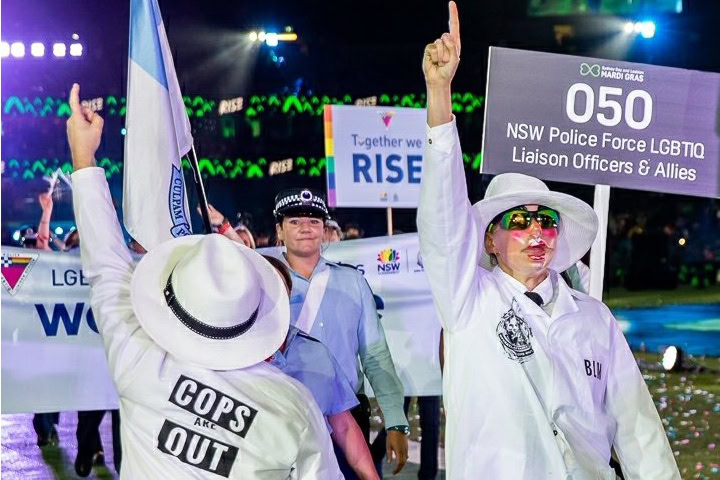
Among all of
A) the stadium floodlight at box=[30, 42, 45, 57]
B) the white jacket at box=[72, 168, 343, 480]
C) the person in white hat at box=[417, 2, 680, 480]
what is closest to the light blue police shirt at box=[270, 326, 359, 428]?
Result: the person in white hat at box=[417, 2, 680, 480]

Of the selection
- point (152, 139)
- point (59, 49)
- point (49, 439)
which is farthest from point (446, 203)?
point (59, 49)

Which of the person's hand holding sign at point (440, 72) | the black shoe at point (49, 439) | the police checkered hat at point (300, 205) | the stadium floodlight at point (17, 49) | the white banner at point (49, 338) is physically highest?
the stadium floodlight at point (17, 49)

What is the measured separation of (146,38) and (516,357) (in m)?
2.53

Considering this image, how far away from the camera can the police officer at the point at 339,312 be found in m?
5.03

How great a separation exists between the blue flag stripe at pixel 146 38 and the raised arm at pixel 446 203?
1898mm

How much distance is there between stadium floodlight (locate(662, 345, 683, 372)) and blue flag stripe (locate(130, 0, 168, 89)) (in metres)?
7.60

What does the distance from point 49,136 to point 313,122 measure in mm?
6574

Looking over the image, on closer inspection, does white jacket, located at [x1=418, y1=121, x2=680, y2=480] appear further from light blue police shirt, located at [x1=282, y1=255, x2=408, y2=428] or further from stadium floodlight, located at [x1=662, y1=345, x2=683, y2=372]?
stadium floodlight, located at [x1=662, y1=345, x2=683, y2=372]

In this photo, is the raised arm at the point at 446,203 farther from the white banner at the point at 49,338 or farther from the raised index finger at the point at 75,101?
the white banner at the point at 49,338

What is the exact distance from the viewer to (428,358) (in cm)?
753

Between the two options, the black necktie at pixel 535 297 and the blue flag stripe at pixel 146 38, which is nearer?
the black necktie at pixel 535 297

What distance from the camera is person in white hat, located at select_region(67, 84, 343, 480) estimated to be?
9.69 ft

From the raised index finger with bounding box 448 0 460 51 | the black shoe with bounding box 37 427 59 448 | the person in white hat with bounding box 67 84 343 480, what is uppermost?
the raised index finger with bounding box 448 0 460 51

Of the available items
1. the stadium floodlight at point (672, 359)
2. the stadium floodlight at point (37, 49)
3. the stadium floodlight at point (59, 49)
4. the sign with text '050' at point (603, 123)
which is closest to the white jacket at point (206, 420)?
the sign with text '050' at point (603, 123)
